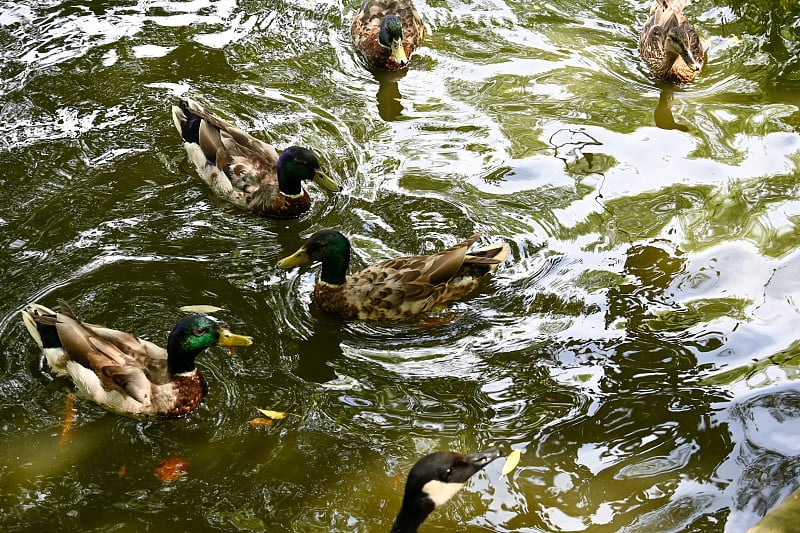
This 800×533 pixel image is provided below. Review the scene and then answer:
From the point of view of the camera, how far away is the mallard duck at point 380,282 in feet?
21.5

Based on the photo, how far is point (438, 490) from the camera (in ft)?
14.0

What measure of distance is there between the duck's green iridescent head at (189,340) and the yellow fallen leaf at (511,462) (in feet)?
6.56

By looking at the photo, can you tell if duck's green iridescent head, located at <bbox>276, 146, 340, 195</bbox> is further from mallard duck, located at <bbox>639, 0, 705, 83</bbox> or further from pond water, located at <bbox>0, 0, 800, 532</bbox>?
mallard duck, located at <bbox>639, 0, 705, 83</bbox>

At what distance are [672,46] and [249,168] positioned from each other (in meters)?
4.55

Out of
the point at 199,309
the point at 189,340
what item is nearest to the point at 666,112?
the point at 199,309

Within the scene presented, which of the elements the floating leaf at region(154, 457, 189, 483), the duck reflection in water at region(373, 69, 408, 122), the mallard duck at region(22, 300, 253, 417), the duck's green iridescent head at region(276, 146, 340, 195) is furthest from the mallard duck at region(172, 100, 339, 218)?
the floating leaf at region(154, 457, 189, 483)

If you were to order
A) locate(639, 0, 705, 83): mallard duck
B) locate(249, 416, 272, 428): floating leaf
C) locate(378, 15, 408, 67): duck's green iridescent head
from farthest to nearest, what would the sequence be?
locate(378, 15, 408, 67): duck's green iridescent head < locate(639, 0, 705, 83): mallard duck < locate(249, 416, 272, 428): floating leaf

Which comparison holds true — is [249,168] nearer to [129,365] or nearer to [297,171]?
[297,171]

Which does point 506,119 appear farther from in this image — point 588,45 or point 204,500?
point 204,500

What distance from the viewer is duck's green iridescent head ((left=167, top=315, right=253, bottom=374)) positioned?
566cm

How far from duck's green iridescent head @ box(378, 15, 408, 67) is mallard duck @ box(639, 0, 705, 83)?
8.77 feet

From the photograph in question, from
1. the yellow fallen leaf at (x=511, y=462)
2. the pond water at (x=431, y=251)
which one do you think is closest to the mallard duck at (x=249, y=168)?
the pond water at (x=431, y=251)

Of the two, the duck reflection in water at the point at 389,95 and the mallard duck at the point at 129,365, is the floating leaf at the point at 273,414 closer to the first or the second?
the mallard duck at the point at 129,365

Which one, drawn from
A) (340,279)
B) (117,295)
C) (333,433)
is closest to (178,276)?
(117,295)
